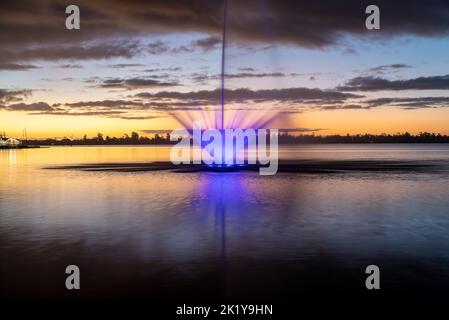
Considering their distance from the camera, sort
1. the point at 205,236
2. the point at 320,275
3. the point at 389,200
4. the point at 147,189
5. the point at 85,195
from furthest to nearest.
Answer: the point at 147,189, the point at 85,195, the point at 389,200, the point at 205,236, the point at 320,275

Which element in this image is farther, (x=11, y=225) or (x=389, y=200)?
(x=389, y=200)

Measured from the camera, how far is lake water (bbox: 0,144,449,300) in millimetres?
17641

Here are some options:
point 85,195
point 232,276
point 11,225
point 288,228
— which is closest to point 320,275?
point 232,276

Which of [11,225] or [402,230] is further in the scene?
Answer: [11,225]

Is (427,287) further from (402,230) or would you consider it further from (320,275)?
(402,230)

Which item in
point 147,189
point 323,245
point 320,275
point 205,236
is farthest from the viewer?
point 147,189

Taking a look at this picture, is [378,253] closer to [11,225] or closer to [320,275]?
[320,275]

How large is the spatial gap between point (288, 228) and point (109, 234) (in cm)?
1024

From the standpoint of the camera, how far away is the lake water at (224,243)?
17.6 metres

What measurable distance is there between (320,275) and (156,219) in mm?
16953

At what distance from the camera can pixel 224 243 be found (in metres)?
25.7

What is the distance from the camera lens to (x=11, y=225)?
3180 cm

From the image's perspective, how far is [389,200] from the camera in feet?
146
